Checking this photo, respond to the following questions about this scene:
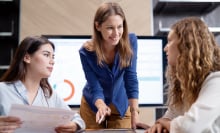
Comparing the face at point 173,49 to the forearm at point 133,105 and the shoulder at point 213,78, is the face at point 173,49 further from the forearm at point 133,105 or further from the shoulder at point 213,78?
the forearm at point 133,105

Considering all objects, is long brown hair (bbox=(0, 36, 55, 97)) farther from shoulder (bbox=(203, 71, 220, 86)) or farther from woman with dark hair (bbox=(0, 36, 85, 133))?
shoulder (bbox=(203, 71, 220, 86))

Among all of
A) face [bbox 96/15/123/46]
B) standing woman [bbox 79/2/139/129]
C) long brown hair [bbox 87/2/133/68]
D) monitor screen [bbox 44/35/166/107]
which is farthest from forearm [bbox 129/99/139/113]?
monitor screen [bbox 44/35/166/107]

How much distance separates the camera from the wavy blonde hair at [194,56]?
934mm

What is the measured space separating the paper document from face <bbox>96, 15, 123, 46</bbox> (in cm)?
55

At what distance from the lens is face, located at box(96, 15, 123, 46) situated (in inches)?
60.0

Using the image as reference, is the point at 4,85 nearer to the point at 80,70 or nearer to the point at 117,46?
the point at 117,46

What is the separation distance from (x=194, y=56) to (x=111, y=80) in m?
0.74

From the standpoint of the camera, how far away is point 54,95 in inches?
56.6

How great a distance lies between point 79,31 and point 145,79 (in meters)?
0.67

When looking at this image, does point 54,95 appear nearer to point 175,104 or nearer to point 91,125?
point 91,125

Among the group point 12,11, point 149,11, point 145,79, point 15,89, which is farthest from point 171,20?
point 15,89

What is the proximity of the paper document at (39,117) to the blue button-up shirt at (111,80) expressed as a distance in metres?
0.50

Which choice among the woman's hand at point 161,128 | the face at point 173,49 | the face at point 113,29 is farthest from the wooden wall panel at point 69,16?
the woman's hand at point 161,128

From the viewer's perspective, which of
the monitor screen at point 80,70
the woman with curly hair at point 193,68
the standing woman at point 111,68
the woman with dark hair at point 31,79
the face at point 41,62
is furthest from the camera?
the monitor screen at point 80,70
